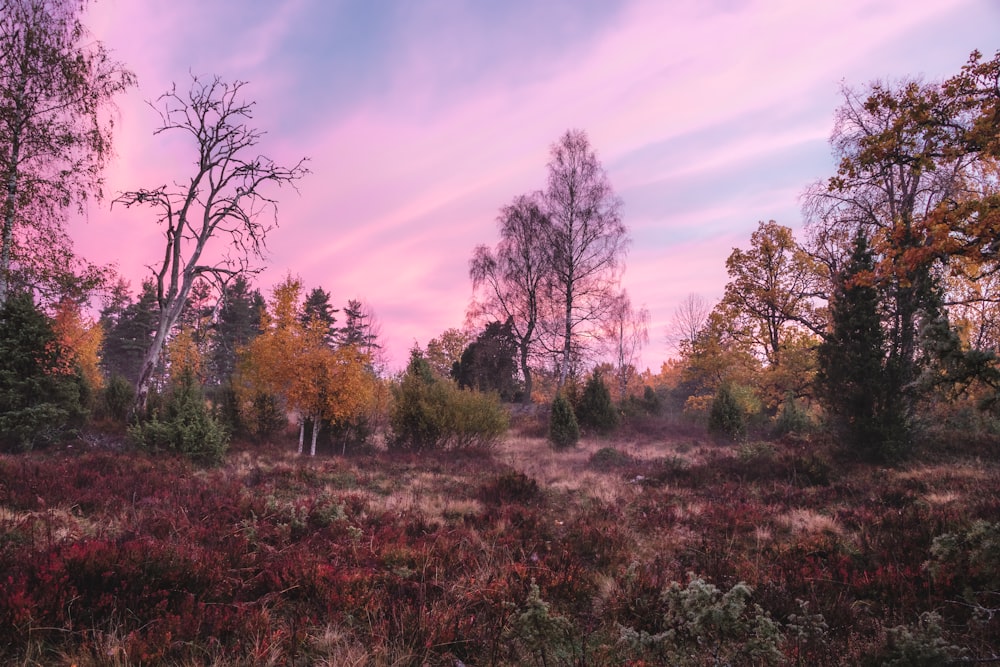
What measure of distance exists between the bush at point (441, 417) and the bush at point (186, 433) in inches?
231

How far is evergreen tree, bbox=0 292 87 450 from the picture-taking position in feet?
36.2

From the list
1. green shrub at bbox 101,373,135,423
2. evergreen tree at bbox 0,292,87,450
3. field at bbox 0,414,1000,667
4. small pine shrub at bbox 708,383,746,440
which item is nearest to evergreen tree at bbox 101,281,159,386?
green shrub at bbox 101,373,135,423

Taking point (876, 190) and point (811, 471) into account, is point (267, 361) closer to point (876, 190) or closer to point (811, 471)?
point (811, 471)

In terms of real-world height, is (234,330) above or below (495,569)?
above

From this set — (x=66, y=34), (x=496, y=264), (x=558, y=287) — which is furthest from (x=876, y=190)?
(x=66, y=34)

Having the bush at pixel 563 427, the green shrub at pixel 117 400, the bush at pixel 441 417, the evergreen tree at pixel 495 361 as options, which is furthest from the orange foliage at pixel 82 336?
the bush at pixel 563 427

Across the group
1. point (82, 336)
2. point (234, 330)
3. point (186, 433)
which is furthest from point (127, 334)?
point (186, 433)

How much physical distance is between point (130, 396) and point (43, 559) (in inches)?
682

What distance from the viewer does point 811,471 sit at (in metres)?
9.80

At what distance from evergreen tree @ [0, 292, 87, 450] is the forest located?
7 centimetres

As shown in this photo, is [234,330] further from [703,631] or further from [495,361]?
[703,631]

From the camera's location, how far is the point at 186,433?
11.0 metres

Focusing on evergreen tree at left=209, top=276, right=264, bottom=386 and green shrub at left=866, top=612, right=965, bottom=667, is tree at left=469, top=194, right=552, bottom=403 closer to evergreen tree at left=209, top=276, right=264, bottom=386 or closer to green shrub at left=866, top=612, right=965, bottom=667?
green shrub at left=866, top=612, right=965, bottom=667

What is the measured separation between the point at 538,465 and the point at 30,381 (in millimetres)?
13517
